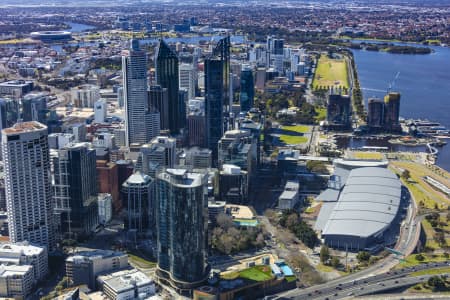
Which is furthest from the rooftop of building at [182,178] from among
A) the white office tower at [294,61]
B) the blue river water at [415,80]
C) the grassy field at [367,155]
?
the white office tower at [294,61]

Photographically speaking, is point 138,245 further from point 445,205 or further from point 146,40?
point 146,40

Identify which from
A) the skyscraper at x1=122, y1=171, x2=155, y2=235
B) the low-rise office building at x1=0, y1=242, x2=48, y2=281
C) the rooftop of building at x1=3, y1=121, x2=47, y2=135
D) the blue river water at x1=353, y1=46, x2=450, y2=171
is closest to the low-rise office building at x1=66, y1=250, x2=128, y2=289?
the low-rise office building at x1=0, y1=242, x2=48, y2=281

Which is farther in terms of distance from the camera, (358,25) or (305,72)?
(358,25)

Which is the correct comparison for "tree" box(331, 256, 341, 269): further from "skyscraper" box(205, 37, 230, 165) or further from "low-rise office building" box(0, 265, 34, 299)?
"skyscraper" box(205, 37, 230, 165)

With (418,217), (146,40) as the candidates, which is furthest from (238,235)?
(146,40)

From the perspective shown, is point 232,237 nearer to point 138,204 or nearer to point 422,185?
point 138,204

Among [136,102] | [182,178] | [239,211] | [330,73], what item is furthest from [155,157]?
[330,73]
